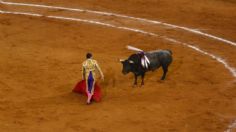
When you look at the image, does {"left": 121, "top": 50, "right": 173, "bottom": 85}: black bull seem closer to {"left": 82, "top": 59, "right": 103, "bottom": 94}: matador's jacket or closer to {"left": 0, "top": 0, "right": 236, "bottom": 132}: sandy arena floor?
{"left": 0, "top": 0, "right": 236, "bottom": 132}: sandy arena floor

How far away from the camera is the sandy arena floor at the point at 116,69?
1518cm

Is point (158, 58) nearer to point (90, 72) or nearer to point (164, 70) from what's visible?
point (164, 70)

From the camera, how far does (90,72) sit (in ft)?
52.3

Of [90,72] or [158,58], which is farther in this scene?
[158,58]

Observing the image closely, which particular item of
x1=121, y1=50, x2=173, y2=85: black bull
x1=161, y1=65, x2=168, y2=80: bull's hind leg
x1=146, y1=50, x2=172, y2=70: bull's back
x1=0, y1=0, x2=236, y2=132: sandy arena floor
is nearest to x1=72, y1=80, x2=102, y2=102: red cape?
x1=0, y1=0, x2=236, y2=132: sandy arena floor

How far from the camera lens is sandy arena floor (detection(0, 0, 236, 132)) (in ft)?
49.8

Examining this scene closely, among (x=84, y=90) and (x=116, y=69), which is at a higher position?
(x=116, y=69)

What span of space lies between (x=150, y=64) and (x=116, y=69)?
202cm

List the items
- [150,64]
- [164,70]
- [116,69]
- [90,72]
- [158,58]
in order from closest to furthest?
[90,72], [150,64], [158,58], [164,70], [116,69]

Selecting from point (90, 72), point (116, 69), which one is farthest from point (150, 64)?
point (90, 72)

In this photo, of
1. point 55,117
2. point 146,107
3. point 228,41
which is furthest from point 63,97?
point 228,41

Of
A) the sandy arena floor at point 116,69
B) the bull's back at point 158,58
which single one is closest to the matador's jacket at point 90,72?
the sandy arena floor at point 116,69

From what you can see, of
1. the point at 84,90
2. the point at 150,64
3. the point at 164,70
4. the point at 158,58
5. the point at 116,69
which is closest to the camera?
the point at 84,90

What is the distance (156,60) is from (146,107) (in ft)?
6.69
